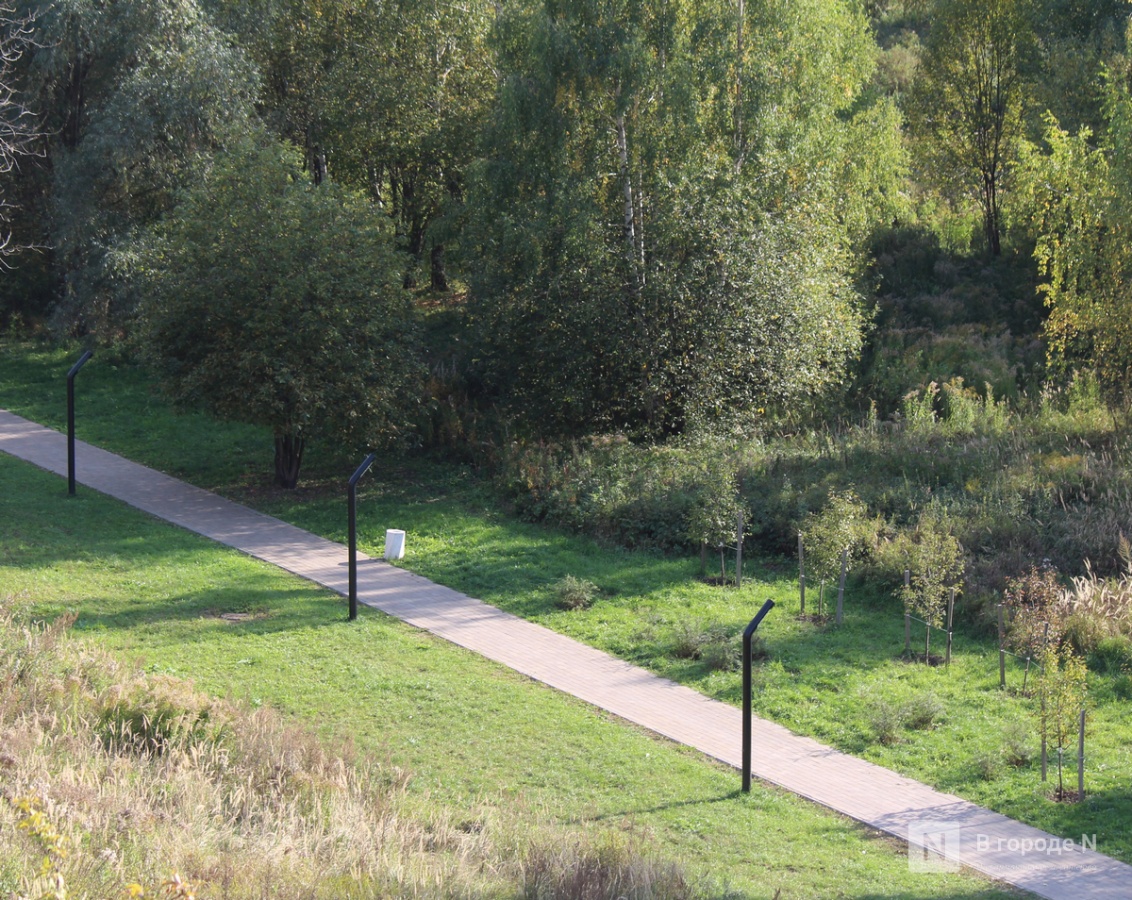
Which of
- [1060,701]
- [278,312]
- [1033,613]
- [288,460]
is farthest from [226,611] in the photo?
[1060,701]

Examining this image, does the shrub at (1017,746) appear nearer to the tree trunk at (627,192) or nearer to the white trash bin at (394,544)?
the white trash bin at (394,544)

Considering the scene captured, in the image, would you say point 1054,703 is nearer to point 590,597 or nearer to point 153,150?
→ point 590,597

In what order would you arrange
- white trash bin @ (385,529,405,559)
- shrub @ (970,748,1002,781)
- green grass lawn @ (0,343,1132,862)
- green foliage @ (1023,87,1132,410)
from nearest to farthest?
shrub @ (970,748,1002,781) < green grass lawn @ (0,343,1132,862) < white trash bin @ (385,529,405,559) < green foliage @ (1023,87,1132,410)

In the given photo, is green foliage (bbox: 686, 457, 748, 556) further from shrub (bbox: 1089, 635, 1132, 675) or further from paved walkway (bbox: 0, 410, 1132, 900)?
shrub (bbox: 1089, 635, 1132, 675)

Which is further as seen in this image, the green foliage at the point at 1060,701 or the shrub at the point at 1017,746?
the shrub at the point at 1017,746

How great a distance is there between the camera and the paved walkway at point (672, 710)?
8.34m

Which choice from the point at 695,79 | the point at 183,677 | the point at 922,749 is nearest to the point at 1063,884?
the point at 922,749

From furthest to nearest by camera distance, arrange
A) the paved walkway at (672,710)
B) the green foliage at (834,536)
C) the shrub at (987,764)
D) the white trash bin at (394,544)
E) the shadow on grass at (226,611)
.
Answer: the white trash bin at (394,544)
the green foliage at (834,536)
the shadow on grass at (226,611)
the shrub at (987,764)
the paved walkway at (672,710)

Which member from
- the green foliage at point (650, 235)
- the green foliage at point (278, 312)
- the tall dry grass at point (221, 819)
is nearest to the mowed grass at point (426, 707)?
the tall dry grass at point (221, 819)

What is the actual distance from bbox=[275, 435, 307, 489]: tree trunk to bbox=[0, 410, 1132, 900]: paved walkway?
113 cm

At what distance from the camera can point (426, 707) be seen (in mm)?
11031

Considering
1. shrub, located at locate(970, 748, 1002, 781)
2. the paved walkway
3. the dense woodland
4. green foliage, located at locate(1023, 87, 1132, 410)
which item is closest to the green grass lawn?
shrub, located at locate(970, 748, 1002, 781)

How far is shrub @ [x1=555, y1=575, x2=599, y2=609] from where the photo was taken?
14.0 m

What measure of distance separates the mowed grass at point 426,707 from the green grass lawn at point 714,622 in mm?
1468
